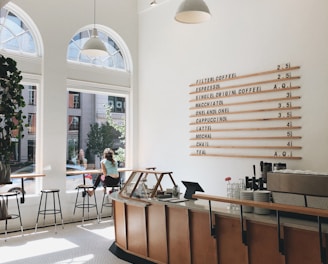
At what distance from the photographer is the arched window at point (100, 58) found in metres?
7.01

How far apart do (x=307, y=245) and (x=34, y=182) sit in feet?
17.1

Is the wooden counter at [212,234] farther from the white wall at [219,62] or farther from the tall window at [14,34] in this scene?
the tall window at [14,34]

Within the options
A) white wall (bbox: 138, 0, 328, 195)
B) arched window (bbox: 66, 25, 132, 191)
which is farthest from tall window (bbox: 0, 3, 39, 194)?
white wall (bbox: 138, 0, 328, 195)

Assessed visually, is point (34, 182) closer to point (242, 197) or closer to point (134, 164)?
point (134, 164)

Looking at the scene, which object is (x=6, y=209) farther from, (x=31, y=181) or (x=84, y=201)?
(x=84, y=201)

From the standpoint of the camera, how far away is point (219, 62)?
6.10 m

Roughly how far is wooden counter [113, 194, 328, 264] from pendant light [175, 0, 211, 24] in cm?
214

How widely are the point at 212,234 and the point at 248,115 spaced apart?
2810 mm

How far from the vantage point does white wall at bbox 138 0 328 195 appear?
15.8 ft

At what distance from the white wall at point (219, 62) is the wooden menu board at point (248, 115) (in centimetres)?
12

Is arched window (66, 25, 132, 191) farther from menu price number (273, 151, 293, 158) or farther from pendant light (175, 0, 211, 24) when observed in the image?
menu price number (273, 151, 293, 158)

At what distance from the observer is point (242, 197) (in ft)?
10.4

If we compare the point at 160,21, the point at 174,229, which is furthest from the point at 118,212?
the point at 160,21

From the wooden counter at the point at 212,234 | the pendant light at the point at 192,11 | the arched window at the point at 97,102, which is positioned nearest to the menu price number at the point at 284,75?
the pendant light at the point at 192,11
